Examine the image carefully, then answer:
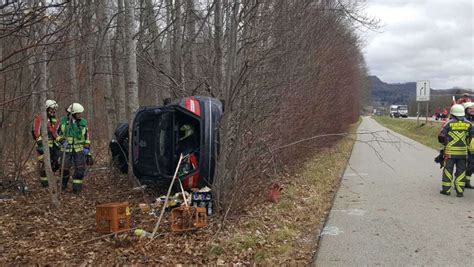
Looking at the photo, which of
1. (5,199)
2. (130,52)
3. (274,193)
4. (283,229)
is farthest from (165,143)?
(5,199)

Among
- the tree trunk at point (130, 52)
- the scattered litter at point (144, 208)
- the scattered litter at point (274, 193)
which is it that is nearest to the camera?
the scattered litter at point (144, 208)

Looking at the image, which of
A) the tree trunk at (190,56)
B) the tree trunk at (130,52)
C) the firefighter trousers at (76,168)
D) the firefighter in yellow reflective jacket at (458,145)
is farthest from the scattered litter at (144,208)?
the firefighter in yellow reflective jacket at (458,145)

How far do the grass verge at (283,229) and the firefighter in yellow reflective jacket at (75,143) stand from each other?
3522 millimetres

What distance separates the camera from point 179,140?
7.84m

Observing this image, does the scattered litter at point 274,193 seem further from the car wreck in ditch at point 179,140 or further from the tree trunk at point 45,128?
the tree trunk at point 45,128

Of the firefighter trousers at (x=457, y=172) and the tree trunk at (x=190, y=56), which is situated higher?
the tree trunk at (x=190, y=56)

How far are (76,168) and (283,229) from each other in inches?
167

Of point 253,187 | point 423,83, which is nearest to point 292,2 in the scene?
point 253,187

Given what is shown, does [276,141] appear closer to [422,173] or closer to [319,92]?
[319,92]

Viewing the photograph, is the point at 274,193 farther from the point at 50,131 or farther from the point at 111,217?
the point at 50,131

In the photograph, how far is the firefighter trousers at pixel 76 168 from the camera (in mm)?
8109

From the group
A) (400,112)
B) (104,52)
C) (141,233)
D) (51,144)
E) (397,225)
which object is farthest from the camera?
(400,112)

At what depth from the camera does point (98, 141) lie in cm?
1630

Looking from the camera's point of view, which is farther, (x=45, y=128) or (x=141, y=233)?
(x=45, y=128)
